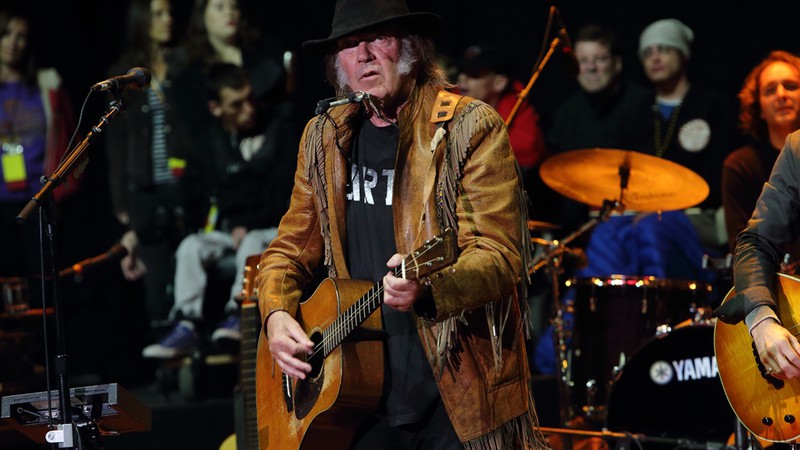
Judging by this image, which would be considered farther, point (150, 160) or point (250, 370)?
point (150, 160)

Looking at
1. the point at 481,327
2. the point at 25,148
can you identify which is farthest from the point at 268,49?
the point at 481,327

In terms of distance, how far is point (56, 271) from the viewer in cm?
367

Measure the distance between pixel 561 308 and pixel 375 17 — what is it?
331 centimetres

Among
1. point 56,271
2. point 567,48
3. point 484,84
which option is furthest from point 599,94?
point 56,271

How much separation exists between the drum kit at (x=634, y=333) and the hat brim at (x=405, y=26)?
250 centimetres

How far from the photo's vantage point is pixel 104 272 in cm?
933

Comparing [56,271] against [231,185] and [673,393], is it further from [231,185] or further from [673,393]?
[231,185]

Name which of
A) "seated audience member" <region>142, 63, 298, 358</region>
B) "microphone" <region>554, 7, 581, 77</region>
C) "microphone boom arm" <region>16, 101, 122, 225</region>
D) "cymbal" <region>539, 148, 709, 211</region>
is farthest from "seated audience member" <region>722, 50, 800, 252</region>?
"microphone boom arm" <region>16, 101, 122, 225</region>

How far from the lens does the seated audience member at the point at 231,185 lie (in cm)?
805

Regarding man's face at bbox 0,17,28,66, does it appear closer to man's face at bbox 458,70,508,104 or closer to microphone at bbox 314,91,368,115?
man's face at bbox 458,70,508,104

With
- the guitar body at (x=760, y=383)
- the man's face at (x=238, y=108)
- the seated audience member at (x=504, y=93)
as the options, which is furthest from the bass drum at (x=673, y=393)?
the man's face at (x=238, y=108)

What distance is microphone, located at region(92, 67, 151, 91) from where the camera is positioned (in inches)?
153

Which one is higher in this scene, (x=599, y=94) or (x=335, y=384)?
(x=599, y=94)

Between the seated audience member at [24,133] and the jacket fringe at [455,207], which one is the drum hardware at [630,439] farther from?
the seated audience member at [24,133]
